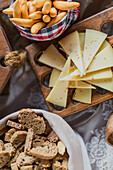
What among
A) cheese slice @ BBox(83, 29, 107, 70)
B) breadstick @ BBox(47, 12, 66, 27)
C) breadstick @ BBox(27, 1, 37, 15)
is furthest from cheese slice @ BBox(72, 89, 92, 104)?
breadstick @ BBox(27, 1, 37, 15)

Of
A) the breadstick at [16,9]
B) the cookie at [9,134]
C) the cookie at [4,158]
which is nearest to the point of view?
the breadstick at [16,9]

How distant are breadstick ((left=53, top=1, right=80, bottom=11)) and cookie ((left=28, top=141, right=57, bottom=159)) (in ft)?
3.10

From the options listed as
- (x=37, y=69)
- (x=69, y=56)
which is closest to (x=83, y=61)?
(x=69, y=56)

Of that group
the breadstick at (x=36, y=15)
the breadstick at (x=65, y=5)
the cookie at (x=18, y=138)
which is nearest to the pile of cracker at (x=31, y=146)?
the cookie at (x=18, y=138)

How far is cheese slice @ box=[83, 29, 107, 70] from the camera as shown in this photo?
5.34 feet

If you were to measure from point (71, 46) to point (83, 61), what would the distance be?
0.50 feet

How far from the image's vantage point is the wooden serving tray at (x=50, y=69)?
66.0 inches

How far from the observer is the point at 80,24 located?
1.71 meters

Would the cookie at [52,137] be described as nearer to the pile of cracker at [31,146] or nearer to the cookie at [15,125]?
the pile of cracker at [31,146]

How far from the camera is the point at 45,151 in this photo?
1.50 meters

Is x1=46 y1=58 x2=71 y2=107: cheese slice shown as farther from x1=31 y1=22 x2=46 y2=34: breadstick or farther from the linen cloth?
x1=31 y1=22 x2=46 y2=34: breadstick

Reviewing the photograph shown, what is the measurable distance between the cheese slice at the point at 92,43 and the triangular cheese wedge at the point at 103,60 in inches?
1.9

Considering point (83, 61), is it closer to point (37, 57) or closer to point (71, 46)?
point (71, 46)

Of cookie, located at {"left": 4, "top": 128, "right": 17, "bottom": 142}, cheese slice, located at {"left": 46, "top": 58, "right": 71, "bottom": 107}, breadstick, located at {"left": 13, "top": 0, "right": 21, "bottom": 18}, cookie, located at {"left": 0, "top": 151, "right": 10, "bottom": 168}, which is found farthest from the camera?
cheese slice, located at {"left": 46, "top": 58, "right": 71, "bottom": 107}
